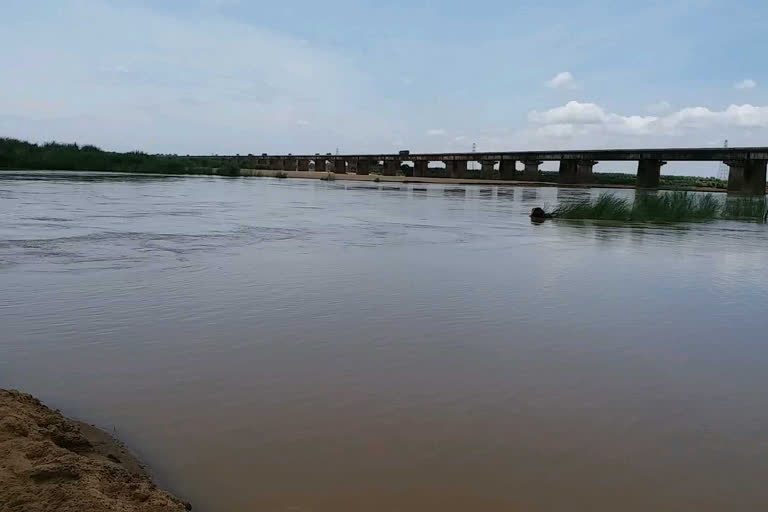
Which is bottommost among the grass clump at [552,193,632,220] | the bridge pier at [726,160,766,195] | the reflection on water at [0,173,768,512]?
the reflection on water at [0,173,768,512]

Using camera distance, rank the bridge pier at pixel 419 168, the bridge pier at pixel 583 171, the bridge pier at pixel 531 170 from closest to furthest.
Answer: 1. the bridge pier at pixel 583 171
2. the bridge pier at pixel 531 170
3. the bridge pier at pixel 419 168

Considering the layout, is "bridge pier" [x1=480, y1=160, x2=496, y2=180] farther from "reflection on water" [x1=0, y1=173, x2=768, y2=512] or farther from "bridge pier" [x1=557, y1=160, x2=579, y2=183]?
"reflection on water" [x1=0, y1=173, x2=768, y2=512]

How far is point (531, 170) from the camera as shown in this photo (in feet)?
287

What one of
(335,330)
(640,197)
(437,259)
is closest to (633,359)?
(335,330)

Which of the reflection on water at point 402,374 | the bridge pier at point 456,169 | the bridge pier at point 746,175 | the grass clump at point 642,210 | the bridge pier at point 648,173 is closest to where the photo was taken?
the reflection on water at point 402,374

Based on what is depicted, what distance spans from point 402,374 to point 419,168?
99.2m

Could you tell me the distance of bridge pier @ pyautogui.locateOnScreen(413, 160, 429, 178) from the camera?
10201 centimetres

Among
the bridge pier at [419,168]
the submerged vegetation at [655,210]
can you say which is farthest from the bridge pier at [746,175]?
the bridge pier at [419,168]

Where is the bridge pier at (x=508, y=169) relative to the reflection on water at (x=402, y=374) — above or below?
above

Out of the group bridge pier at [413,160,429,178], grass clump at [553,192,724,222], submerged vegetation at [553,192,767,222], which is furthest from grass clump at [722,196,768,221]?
bridge pier at [413,160,429,178]

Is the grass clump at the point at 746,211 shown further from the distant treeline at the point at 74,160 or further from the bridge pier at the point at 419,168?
the bridge pier at the point at 419,168

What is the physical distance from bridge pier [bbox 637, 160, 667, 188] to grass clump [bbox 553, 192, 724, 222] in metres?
44.9

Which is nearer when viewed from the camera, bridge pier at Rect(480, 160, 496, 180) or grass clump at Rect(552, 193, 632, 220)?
grass clump at Rect(552, 193, 632, 220)

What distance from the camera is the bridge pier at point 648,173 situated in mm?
70500
